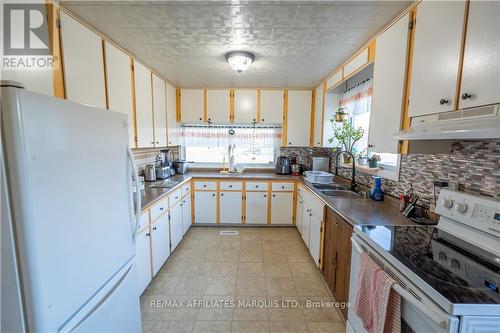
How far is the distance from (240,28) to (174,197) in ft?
6.53

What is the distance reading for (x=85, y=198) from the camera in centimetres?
96

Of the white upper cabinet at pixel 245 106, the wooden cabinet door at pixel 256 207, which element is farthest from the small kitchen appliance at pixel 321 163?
the white upper cabinet at pixel 245 106

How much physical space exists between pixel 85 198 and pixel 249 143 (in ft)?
10.4


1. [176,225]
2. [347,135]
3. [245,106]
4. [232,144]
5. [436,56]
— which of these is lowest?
[176,225]

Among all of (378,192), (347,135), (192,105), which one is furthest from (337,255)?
(192,105)

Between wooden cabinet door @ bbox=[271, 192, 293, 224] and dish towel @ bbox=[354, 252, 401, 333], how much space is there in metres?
2.20

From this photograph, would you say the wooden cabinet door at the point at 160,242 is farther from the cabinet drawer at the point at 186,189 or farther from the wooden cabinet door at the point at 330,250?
the wooden cabinet door at the point at 330,250

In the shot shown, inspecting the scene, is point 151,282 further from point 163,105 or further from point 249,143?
point 249,143

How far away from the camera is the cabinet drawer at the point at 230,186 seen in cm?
341

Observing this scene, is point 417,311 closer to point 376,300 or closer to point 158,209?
point 376,300

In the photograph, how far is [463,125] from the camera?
90 centimetres

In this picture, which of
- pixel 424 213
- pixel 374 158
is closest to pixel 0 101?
pixel 424 213

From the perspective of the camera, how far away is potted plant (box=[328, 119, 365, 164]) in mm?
2678

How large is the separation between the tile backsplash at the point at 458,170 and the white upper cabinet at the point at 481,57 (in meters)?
0.41
